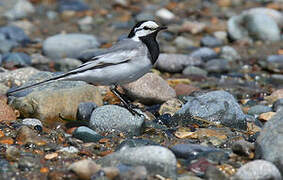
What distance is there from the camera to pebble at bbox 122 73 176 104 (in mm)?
7289

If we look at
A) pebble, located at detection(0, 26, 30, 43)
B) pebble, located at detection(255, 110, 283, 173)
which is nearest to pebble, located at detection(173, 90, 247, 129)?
pebble, located at detection(255, 110, 283, 173)

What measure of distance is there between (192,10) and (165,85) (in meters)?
5.96

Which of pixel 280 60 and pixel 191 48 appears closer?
pixel 280 60

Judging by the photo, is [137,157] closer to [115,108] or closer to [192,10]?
[115,108]

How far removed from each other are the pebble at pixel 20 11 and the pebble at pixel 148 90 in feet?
20.4

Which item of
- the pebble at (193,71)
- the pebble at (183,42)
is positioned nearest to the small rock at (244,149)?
the pebble at (193,71)

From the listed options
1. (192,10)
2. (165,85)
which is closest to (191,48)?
(192,10)

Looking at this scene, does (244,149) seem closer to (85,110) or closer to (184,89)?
(85,110)

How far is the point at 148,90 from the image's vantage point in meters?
7.28

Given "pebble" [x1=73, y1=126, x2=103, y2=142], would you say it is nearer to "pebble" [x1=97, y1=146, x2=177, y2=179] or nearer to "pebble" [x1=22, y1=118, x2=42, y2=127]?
"pebble" [x1=22, y1=118, x2=42, y2=127]

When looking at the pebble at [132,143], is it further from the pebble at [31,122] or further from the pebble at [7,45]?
the pebble at [7,45]

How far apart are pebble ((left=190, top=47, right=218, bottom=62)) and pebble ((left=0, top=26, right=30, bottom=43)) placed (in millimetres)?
3482

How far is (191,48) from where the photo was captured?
35.8 ft

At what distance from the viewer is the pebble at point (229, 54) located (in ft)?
34.0
